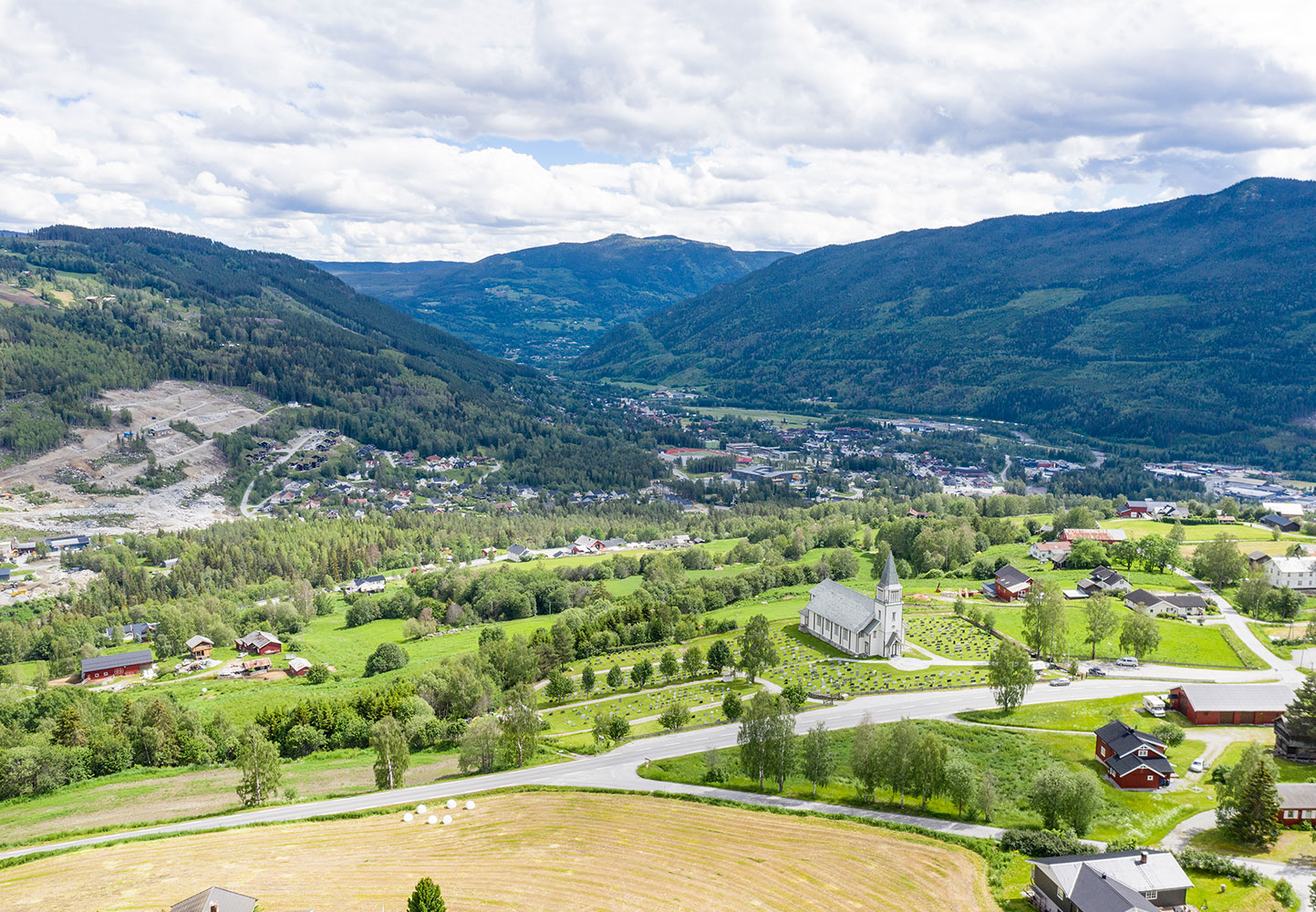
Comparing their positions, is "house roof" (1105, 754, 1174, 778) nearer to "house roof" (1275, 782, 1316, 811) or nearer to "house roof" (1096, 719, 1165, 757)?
"house roof" (1096, 719, 1165, 757)

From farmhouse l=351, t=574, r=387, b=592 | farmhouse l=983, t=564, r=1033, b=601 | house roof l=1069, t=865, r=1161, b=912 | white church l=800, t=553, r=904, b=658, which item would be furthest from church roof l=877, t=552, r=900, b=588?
farmhouse l=351, t=574, r=387, b=592

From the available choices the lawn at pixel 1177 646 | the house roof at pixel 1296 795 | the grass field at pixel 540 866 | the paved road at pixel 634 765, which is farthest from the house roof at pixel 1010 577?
the grass field at pixel 540 866

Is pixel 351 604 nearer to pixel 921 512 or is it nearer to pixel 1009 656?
pixel 1009 656

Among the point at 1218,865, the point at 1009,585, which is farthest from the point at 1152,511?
the point at 1218,865

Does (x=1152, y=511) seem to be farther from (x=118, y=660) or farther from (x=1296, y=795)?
(x=118, y=660)

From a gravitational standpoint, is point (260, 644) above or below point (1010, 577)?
below

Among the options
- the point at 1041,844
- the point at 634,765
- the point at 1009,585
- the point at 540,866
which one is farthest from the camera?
the point at 1009,585

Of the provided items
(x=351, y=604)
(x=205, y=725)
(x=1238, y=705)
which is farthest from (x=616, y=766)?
(x=351, y=604)
